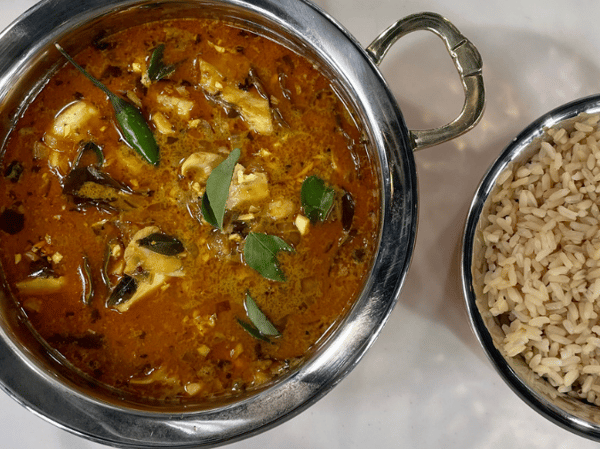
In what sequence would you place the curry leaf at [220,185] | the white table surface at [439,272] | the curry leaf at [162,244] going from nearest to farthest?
the curry leaf at [220,185]
the curry leaf at [162,244]
the white table surface at [439,272]

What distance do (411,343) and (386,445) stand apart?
321 mm

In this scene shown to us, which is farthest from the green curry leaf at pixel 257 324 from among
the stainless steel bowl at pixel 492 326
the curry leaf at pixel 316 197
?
the stainless steel bowl at pixel 492 326

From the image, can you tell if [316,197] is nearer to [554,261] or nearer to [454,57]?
[454,57]

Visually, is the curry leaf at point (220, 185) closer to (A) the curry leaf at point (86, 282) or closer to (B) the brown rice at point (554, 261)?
(A) the curry leaf at point (86, 282)

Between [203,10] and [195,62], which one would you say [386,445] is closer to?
[195,62]

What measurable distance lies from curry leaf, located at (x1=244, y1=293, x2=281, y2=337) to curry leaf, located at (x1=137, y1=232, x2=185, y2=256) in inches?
8.5

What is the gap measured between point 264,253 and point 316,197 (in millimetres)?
186

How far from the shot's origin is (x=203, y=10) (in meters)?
1.38

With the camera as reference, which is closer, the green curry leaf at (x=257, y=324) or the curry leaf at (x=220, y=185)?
the curry leaf at (x=220, y=185)

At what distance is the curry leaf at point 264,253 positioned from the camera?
1335 millimetres

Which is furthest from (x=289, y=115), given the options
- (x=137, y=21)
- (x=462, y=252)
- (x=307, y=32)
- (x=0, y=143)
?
(x=0, y=143)

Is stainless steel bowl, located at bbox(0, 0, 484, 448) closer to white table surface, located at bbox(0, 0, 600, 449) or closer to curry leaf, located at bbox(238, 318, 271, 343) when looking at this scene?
curry leaf, located at bbox(238, 318, 271, 343)

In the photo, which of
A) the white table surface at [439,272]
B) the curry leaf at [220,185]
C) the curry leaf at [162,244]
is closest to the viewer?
the curry leaf at [220,185]

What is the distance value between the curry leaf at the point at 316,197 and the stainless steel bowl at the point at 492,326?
376mm
